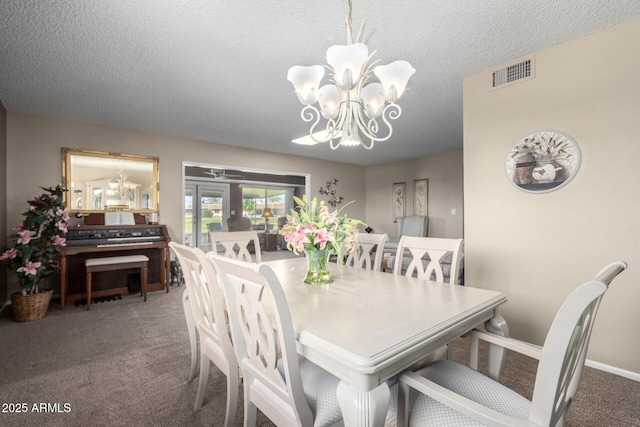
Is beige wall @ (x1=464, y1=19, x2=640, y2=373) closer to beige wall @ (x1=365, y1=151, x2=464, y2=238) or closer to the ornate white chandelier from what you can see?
the ornate white chandelier

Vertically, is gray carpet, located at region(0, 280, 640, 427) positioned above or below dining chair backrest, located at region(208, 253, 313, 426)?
below

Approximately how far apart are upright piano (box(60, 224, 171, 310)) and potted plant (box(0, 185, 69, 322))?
0.63 ft

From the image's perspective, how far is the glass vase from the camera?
1.67m

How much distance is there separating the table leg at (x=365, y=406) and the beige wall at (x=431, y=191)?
5936mm

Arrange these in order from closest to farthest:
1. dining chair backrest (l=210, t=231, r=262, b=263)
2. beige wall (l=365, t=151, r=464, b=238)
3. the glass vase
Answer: the glass vase
dining chair backrest (l=210, t=231, r=262, b=263)
beige wall (l=365, t=151, r=464, b=238)

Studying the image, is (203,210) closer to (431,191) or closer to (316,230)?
(431,191)

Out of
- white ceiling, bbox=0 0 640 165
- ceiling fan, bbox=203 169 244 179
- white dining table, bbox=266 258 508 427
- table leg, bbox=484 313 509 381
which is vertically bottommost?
table leg, bbox=484 313 509 381

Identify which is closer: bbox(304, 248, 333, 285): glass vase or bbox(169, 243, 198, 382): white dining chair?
bbox(304, 248, 333, 285): glass vase

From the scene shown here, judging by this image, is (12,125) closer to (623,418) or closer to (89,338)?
(89,338)

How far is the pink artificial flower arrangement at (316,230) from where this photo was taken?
62.0 inches

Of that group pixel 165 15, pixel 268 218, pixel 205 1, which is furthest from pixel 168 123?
pixel 268 218

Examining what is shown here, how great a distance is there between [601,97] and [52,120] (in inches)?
225

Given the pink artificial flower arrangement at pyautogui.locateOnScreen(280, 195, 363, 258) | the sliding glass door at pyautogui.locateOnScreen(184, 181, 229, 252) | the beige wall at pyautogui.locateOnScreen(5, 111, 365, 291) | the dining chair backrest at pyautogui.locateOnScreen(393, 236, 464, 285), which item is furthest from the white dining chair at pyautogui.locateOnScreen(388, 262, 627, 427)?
the sliding glass door at pyautogui.locateOnScreen(184, 181, 229, 252)

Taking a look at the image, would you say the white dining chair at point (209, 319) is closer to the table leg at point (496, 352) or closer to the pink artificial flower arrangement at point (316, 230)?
the pink artificial flower arrangement at point (316, 230)
